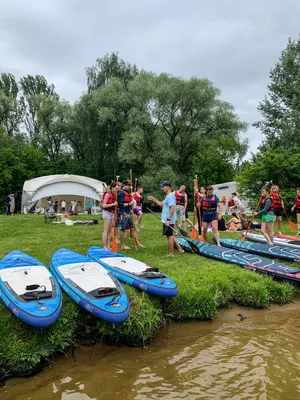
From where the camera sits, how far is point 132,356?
14.5ft

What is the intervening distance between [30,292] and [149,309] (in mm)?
1674

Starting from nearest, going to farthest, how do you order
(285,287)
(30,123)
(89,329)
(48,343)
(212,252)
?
(48,343) < (89,329) < (285,287) < (212,252) < (30,123)

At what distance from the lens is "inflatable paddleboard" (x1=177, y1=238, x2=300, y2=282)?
21.5 feet

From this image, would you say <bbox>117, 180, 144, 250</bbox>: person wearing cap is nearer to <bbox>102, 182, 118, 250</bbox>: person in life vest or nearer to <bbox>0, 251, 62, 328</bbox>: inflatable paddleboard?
<bbox>102, 182, 118, 250</bbox>: person in life vest

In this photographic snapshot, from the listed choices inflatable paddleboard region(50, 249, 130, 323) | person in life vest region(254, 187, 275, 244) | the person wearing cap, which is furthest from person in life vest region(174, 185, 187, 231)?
inflatable paddleboard region(50, 249, 130, 323)

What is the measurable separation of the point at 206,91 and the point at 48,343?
85.5ft

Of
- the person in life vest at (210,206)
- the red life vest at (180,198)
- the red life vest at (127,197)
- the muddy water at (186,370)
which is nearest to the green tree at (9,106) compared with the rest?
the red life vest at (180,198)

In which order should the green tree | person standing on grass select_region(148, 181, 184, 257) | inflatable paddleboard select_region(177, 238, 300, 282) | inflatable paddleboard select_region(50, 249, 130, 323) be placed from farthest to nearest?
the green tree → person standing on grass select_region(148, 181, 184, 257) → inflatable paddleboard select_region(177, 238, 300, 282) → inflatable paddleboard select_region(50, 249, 130, 323)

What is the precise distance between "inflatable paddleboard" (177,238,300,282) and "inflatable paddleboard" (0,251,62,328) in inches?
152

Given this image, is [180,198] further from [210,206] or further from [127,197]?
[127,197]

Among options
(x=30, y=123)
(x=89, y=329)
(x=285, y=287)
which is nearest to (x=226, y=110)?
(x=30, y=123)

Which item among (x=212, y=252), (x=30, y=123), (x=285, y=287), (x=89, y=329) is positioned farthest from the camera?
(x=30, y=123)

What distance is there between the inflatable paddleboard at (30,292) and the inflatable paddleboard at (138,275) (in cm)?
114

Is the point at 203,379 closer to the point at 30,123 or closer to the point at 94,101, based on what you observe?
the point at 94,101
